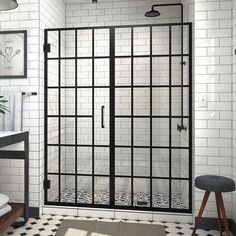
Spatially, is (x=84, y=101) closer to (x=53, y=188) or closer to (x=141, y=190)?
(x=53, y=188)

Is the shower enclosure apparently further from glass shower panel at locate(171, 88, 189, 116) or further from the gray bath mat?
the gray bath mat

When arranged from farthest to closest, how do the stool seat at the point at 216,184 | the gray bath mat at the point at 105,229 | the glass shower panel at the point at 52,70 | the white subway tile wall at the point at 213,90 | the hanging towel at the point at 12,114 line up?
1. the glass shower panel at the point at 52,70
2. the hanging towel at the point at 12,114
3. the white subway tile wall at the point at 213,90
4. the gray bath mat at the point at 105,229
5. the stool seat at the point at 216,184

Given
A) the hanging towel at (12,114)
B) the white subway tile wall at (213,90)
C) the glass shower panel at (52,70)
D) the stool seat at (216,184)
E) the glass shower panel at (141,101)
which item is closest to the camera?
the stool seat at (216,184)

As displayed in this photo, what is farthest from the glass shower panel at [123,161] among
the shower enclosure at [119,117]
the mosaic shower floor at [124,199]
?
the mosaic shower floor at [124,199]

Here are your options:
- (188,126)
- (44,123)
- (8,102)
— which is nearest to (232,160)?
(188,126)

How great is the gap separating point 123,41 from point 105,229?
2136 millimetres

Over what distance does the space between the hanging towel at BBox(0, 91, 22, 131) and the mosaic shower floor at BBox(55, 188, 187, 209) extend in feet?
3.35

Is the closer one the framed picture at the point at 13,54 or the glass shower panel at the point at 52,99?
the framed picture at the point at 13,54

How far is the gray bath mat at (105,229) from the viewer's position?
99.6 inches

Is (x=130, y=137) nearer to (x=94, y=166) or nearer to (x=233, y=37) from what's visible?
(x=94, y=166)

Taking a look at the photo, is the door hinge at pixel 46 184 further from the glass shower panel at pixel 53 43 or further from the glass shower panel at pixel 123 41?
the glass shower panel at pixel 123 41

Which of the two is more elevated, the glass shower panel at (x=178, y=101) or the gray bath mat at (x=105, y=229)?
the glass shower panel at (x=178, y=101)

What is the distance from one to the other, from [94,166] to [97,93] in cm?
89

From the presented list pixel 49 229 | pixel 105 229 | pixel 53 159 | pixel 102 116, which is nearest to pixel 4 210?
pixel 49 229
